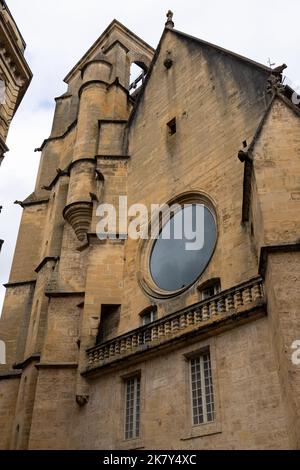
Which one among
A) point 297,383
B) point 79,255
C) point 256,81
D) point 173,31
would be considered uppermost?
point 173,31

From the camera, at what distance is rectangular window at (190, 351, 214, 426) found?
8.92 m

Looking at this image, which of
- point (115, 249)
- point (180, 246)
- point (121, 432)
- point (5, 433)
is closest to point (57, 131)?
point (115, 249)

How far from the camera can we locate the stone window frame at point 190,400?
8.52 meters

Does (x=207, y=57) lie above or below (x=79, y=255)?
above

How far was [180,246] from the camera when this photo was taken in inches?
490

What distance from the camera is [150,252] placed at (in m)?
13.2

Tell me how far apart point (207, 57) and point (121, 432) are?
441 inches

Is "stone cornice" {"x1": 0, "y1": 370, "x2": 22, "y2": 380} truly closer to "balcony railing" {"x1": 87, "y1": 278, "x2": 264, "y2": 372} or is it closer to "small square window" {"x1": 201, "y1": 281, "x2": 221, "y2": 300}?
"balcony railing" {"x1": 87, "y1": 278, "x2": 264, "y2": 372}

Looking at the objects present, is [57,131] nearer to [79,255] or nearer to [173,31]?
[173,31]

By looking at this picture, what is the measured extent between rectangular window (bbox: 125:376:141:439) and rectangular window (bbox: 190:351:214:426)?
5.28 feet

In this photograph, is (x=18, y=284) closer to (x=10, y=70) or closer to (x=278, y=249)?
(x=10, y=70)

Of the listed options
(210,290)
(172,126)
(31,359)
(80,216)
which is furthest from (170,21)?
(31,359)

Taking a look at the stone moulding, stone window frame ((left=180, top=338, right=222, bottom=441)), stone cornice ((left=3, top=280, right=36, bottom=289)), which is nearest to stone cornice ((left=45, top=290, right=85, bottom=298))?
the stone moulding

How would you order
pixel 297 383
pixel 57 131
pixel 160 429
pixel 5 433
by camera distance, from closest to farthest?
pixel 297 383
pixel 160 429
pixel 5 433
pixel 57 131
